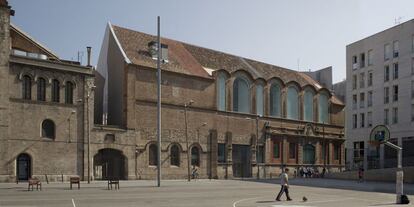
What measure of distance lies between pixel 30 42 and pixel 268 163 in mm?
32568

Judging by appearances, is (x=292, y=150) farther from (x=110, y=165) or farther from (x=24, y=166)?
(x=24, y=166)

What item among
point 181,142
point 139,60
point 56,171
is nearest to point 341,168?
point 181,142

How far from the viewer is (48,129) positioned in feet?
154

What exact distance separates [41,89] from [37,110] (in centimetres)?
200

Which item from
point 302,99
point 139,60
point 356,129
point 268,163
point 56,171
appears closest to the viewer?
point 56,171

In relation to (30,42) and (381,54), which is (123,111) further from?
(381,54)

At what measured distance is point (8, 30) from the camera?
148 feet

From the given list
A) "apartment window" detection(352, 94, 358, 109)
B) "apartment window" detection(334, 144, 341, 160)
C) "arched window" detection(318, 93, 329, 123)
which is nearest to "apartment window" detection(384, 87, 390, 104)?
"apartment window" detection(352, 94, 358, 109)

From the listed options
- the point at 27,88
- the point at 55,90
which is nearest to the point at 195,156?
the point at 55,90

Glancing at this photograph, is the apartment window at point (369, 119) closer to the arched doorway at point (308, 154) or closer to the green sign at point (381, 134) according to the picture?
the arched doorway at point (308, 154)

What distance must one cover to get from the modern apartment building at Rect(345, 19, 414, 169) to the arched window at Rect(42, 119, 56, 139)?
44.8 meters

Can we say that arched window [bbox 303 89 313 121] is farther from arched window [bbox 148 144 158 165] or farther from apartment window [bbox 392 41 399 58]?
arched window [bbox 148 144 158 165]

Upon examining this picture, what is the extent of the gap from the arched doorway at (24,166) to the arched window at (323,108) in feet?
143

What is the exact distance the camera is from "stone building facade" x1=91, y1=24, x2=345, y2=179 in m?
52.5
